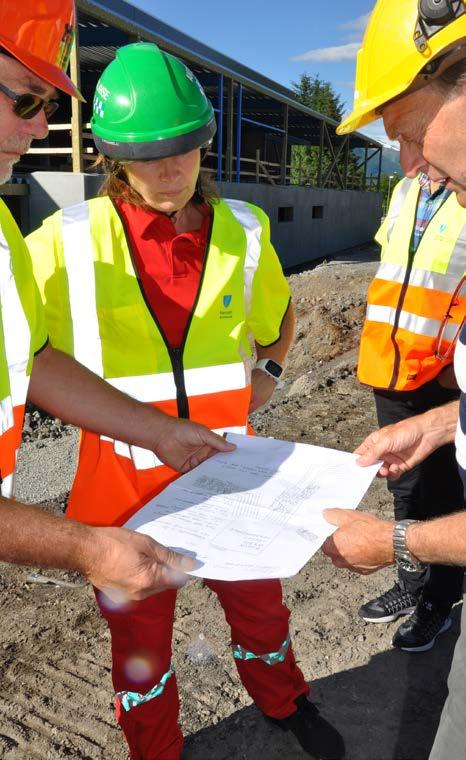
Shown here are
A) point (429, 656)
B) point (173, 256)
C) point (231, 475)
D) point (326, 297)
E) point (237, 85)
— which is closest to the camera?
point (231, 475)

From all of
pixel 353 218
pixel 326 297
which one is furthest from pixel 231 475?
pixel 353 218

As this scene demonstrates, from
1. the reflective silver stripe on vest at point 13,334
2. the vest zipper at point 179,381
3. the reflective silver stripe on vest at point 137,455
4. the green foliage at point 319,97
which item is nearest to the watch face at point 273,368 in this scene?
the vest zipper at point 179,381

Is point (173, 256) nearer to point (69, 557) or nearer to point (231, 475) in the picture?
point (231, 475)

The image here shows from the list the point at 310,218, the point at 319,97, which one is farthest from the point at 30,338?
the point at 319,97

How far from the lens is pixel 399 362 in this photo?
3.27 meters

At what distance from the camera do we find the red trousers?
2.27 metres

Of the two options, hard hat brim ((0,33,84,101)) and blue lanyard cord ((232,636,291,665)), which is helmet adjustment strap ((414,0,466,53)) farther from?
blue lanyard cord ((232,636,291,665))

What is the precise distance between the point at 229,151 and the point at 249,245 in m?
14.7

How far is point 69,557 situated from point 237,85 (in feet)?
59.3

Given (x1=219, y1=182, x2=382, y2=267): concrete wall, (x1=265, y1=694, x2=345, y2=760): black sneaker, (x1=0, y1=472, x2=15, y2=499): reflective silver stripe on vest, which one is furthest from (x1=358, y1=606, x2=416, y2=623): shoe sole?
(x1=219, y1=182, x2=382, y2=267): concrete wall

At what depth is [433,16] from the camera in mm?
1472

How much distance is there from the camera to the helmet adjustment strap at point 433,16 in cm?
146

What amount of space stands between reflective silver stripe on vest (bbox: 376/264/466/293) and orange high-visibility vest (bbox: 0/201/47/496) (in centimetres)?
200

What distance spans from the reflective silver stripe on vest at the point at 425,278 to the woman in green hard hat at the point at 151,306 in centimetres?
106
